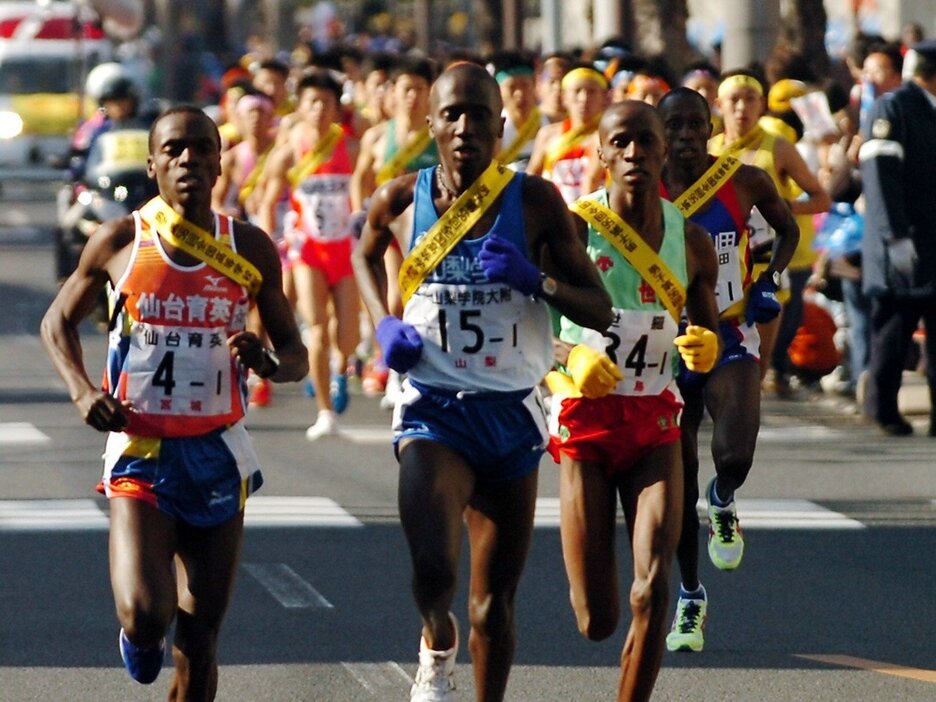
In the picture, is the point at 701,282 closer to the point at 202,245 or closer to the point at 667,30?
the point at 202,245

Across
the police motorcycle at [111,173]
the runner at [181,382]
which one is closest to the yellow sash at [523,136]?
Answer: the police motorcycle at [111,173]

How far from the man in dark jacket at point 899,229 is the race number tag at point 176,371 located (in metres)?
8.28

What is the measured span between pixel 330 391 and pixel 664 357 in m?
7.54

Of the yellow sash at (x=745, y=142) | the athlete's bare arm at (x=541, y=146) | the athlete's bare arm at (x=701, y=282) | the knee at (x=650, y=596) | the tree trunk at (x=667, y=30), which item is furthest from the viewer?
the tree trunk at (x=667, y=30)

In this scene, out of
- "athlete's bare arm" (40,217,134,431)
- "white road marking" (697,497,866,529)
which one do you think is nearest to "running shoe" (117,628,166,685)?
"athlete's bare arm" (40,217,134,431)

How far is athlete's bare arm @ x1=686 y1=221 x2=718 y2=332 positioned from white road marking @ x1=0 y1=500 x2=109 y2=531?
439cm

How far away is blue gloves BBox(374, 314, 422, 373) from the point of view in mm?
7043

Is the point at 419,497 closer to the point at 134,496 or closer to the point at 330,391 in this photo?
the point at 134,496

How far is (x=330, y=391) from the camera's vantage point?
49.8 ft

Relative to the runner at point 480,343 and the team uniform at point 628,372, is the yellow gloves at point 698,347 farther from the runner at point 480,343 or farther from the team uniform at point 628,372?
the runner at point 480,343

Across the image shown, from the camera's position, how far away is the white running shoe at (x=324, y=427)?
14.8 metres

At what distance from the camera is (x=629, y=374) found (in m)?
7.73

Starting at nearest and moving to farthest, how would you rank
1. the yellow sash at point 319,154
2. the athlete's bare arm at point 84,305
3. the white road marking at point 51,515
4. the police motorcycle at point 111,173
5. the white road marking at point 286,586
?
1. the athlete's bare arm at point 84,305
2. the white road marking at point 286,586
3. the white road marking at point 51,515
4. the yellow sash at point 319,154
5. the police motorcycle at point 111,173

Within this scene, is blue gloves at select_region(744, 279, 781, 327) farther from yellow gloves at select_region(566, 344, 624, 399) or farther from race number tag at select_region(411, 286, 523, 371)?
race number tag at select_region(411, 286, 523, 371)
